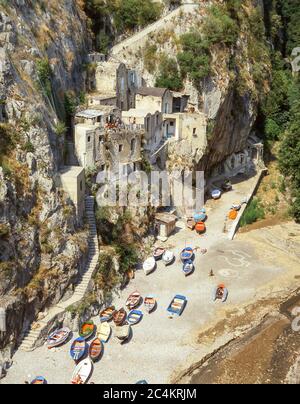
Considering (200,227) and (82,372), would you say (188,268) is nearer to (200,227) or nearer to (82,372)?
(200,227)

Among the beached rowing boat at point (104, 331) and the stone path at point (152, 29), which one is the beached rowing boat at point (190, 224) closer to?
the beached rowing boat at point (104, 331)

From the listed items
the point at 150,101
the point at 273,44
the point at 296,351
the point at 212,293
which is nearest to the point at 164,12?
the point at 150,101

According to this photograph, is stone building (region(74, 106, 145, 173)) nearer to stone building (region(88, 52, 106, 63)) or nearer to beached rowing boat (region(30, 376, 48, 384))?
stone building (region(88, 52, 106, 63))

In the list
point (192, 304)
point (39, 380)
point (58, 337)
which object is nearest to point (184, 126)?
point (192, 304)

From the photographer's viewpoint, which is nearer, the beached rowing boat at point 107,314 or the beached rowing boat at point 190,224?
the beached rowing boat at point 107,314

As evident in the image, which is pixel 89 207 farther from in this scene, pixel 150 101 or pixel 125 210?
pixel 150 101

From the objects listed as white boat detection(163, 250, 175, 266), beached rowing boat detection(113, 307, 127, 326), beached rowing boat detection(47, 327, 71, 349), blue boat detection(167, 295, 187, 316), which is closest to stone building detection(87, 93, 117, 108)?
white boat detection(163, 250, 175, 266)

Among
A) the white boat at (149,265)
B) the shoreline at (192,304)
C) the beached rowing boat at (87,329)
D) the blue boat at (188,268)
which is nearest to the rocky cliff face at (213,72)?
the shoreline at (192,304)
